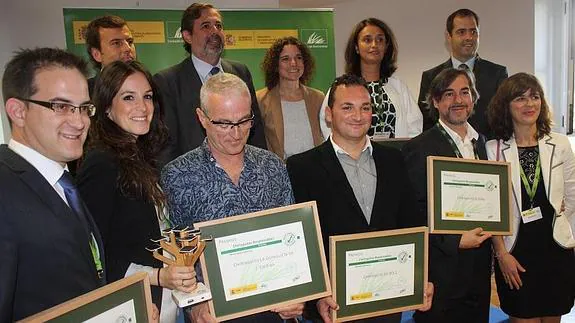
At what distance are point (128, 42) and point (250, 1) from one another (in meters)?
3.59

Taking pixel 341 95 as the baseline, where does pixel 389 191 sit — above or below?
below

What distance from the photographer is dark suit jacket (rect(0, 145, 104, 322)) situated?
1228 mm

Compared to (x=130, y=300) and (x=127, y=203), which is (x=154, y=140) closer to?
(x=127, y=203)

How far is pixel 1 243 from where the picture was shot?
1.21 meters

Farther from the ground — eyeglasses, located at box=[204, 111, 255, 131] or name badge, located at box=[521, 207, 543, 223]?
eyeglasses, located at box=[204, 111, 255, 131]

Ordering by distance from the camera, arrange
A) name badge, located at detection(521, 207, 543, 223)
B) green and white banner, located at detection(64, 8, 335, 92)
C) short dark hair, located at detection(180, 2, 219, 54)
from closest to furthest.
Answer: name badge, located at detection(521, 207, 543, 223) < short dark hair, located at detection(180, 2, 219, 54) < green and white banner, located at detection(64, 8, 335, 92)

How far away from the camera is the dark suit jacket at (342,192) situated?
223cm

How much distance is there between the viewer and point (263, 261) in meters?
1.93

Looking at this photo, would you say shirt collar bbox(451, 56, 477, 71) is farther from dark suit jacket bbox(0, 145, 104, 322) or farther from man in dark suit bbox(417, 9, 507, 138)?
dark suit jacket bbox(0, 145, 104, 322)

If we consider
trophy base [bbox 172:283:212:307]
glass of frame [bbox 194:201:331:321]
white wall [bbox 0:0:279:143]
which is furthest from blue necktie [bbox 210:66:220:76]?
Result: white wall [bbox 0:0:279:143]

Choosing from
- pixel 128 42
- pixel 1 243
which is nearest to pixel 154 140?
pixel 1 243

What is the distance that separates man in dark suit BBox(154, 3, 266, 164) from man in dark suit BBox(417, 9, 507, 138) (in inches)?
55.9

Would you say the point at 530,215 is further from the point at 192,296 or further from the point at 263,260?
the point at 192,296

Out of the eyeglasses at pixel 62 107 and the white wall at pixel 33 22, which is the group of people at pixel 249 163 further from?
the white wall at pixel 33 22
